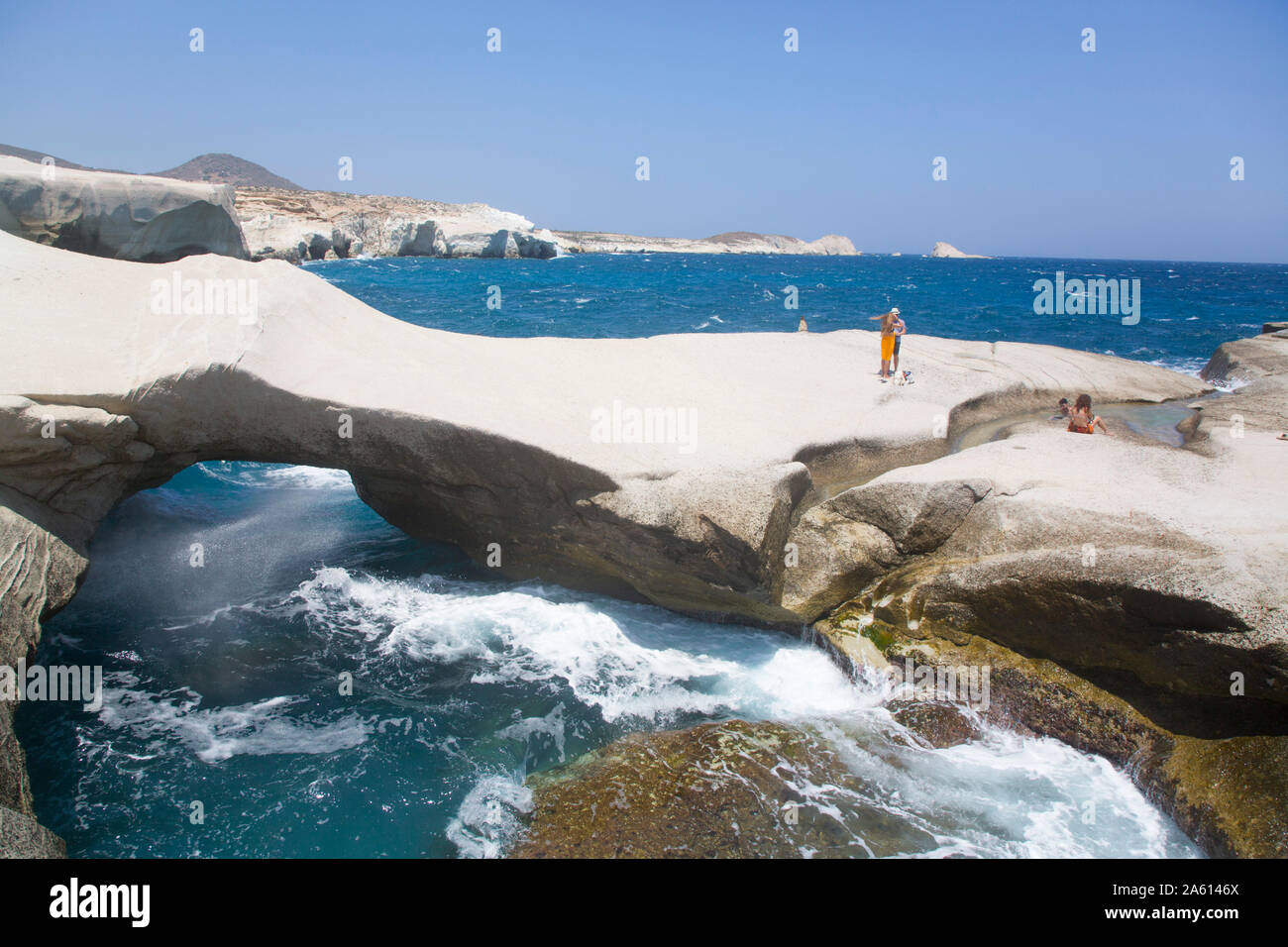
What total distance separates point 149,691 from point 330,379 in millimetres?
4070

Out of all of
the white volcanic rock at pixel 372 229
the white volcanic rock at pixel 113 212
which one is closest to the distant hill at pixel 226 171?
the white volcanic rock at pixel 372 229

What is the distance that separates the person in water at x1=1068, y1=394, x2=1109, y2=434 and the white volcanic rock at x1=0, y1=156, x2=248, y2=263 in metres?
21.1

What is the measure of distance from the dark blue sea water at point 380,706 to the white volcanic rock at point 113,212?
797 cm

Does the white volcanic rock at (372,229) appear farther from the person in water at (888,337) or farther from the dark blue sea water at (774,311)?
the person in water at (888,337)

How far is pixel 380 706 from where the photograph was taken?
306 inches

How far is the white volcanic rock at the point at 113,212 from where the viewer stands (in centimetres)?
1536

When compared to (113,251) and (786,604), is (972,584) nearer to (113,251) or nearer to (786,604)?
(786,604)

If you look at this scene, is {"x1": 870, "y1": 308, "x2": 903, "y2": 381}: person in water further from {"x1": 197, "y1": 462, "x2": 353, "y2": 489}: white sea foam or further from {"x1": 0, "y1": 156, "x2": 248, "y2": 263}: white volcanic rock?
{"x1": 0, "y1": 156, "x2": 248, "y2": 263}: white volcanic rock

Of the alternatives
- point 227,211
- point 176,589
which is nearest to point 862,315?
point 227,211

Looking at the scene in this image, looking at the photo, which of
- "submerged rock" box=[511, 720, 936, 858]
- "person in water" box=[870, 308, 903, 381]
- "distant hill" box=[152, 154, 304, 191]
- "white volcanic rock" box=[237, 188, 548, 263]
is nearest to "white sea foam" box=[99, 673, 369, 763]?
"submerged rock" box=[511, 720, 936, 858]

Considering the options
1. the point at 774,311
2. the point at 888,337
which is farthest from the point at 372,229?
the point at 888,337

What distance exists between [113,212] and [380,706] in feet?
54.6
